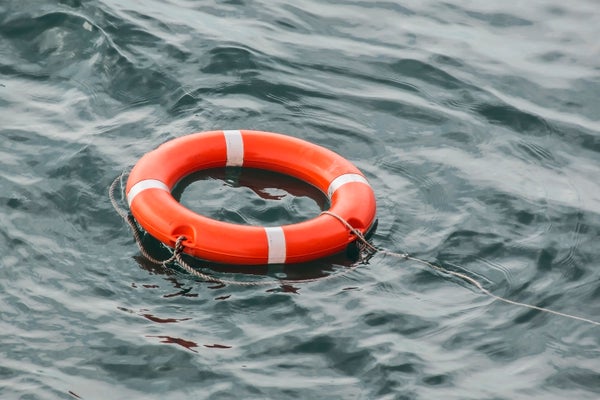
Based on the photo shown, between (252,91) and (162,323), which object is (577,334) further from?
(252,91)

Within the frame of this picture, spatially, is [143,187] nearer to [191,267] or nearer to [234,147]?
[191,267]

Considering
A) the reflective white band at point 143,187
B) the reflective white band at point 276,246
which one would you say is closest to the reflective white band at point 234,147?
the reflective white band at point 143,187

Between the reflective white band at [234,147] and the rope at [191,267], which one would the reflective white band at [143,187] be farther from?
the reflective white band at [234,147]

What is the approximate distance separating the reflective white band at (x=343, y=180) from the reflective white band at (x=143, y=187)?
82 centimetres

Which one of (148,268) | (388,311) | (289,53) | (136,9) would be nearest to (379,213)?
(388,311)

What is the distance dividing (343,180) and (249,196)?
489 millimetres

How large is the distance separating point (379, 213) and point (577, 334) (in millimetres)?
1255

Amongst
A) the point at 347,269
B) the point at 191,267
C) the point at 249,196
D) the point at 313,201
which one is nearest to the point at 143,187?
the point at 191,267

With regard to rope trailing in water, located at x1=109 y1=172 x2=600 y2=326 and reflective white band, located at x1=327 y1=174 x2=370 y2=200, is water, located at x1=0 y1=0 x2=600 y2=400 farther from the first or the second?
reflective white band, located at x1=327 y1=174 x2=370 y2=200

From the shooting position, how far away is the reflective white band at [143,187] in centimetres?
502

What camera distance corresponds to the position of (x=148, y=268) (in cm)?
478

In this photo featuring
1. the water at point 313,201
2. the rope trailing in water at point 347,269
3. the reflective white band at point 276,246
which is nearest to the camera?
the water at point 313,201

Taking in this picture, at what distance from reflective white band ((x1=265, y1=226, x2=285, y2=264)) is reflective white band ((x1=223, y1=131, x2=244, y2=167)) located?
0.81m

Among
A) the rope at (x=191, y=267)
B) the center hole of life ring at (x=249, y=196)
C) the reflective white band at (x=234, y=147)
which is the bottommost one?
the rope at (x=191, y=267)
